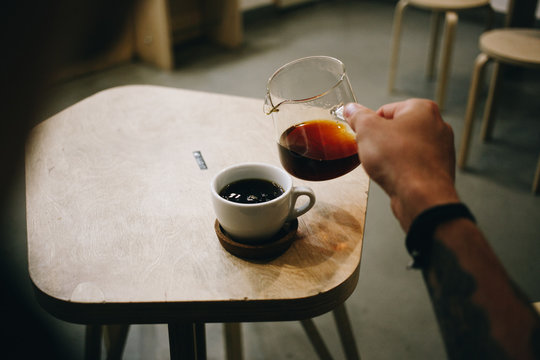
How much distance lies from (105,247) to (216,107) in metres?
0.52

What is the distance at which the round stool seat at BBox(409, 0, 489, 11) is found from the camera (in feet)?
8.18

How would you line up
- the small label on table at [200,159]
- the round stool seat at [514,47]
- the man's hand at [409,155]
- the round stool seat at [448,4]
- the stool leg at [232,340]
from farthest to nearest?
the round stool seat at [448,4] → the round stool seat at [514,47] → the stool leg at [232,340] → the small label on table at [200,159] → the man's hand at [409,155]

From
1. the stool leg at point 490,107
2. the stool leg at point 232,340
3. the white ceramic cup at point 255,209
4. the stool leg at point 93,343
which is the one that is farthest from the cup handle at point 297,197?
the stool leg at point 490,107

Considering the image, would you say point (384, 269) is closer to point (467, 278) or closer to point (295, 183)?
point (295, 183)

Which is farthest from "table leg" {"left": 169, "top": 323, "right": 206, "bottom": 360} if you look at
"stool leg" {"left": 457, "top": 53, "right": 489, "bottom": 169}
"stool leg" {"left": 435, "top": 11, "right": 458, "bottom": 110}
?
"stool leg" {"left": 435, "top": 11, "right": 458, "bottom": 110}

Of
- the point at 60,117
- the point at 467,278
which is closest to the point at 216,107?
the point at 60,117

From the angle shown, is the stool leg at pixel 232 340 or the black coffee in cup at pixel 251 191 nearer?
the black coffee in cup at pixel 251 191

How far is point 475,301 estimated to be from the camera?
0.46 metres

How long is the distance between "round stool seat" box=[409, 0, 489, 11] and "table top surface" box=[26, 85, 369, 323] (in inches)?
71.7

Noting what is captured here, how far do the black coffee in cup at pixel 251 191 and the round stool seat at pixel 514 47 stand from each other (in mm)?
1530

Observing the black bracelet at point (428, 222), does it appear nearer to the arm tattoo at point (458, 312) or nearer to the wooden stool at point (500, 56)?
the arm tattoo at point (458, 312)

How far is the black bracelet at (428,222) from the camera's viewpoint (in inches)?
19.7

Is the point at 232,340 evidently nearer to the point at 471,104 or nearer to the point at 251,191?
the point at 251,191

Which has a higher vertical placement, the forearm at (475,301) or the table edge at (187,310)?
the forearm at (475,301)
